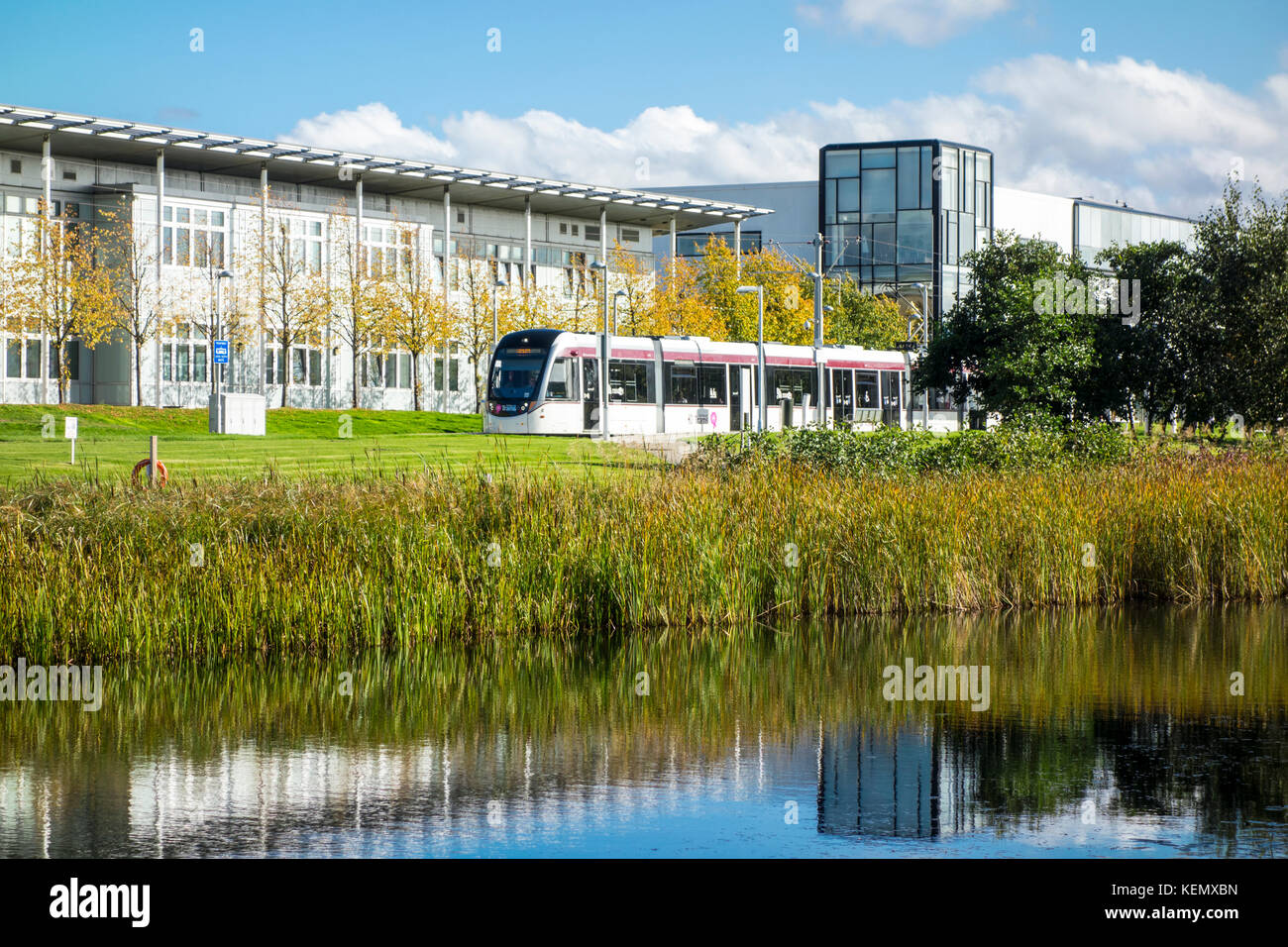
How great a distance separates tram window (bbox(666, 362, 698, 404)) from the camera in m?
40.1

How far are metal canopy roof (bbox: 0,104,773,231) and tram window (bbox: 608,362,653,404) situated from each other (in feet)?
64.4

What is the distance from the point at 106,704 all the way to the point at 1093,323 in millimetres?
28998

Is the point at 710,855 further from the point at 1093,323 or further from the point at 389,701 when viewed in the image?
the point at 1093,323

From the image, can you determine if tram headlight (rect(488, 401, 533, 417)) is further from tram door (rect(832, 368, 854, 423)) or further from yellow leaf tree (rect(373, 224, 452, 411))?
yellow leaf tree (rect(373, 224, 452, 411))

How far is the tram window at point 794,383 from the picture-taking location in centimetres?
4347

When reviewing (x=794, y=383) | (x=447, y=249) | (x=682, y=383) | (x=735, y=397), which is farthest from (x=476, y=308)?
(x=682, y=383)

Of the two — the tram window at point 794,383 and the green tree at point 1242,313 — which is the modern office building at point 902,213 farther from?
the green tree at point 1242,313

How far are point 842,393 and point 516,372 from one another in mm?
12029

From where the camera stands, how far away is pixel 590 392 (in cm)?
3791

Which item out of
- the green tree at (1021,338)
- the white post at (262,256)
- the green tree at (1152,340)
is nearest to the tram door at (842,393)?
the green tree at (1021,338)

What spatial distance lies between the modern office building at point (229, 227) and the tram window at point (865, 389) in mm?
17926

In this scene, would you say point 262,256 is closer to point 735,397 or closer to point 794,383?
point 735,397
